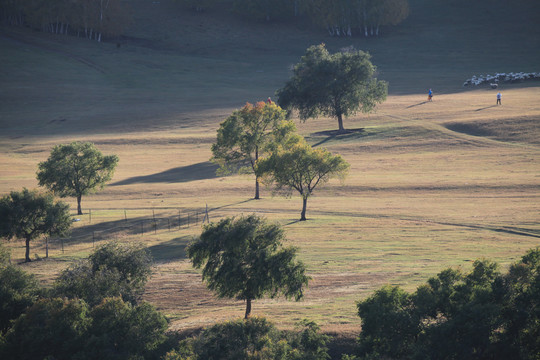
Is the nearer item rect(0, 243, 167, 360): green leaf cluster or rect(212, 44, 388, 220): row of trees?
rect(0, 243, 167, 360): green leaf cluster

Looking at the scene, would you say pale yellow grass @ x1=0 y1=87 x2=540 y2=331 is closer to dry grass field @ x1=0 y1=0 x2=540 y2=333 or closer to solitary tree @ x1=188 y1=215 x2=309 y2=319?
dry grass field @ x1=0 y1=0 x2=540 y2=333

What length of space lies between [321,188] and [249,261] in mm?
36621

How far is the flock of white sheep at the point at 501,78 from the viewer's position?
369 ft

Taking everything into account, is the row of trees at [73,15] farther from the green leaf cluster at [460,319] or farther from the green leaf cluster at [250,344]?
the green leaf cluster at [460,319]

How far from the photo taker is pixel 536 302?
26.3m

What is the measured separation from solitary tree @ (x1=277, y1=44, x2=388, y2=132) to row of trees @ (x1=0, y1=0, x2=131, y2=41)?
91289 millimetres

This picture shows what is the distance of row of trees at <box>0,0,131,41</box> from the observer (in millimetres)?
157000

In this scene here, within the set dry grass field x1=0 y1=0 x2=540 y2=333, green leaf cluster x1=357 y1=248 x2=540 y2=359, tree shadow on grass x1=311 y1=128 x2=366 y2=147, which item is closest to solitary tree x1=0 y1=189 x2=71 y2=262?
dry grass field x1=0 y1=0 x2=540 y2=333

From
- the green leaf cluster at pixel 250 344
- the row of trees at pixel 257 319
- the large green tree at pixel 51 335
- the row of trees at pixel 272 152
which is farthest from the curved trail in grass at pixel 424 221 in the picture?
the large green tree at pixel 51 335

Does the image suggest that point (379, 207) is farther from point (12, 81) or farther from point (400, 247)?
point (12, 81)

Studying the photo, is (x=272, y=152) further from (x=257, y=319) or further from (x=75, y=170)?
(x=257, y=319)

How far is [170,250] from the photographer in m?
46.7

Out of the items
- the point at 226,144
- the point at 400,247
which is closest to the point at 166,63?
the point at 226,144

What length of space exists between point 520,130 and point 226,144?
41.8 m
